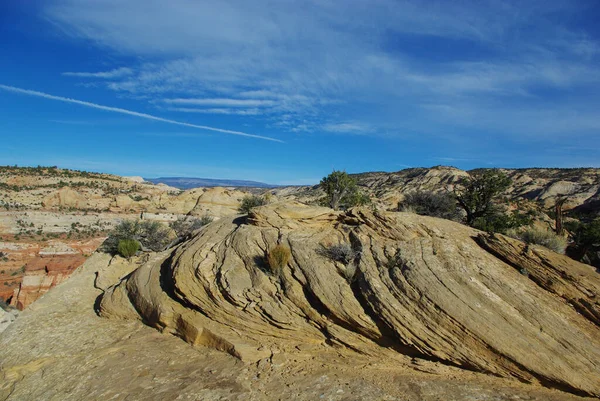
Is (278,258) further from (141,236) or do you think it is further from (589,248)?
(141,236)

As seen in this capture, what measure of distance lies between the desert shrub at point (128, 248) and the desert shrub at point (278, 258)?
10.1 m

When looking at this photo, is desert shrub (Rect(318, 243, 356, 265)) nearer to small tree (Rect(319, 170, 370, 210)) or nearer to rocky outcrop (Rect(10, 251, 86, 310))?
small tree (Rect(319, 170, 370, 210))

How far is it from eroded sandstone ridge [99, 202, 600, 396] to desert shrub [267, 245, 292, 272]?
8.6 inches

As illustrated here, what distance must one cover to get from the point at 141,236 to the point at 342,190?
43.8ft

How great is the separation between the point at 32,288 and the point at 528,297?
80.0 ft

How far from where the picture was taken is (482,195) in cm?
1795

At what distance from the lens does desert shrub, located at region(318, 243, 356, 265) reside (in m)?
10.4

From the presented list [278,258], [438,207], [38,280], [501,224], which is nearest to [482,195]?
[438,207]

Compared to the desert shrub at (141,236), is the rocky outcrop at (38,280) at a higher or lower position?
lower

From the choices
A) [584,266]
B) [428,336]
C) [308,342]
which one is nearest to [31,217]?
[308,342]

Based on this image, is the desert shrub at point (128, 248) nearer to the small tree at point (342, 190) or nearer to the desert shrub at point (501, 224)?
the small tree at point (342, 190)

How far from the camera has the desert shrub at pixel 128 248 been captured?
1703 centimetres

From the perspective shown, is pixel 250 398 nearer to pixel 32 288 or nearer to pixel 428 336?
pixel 428 336

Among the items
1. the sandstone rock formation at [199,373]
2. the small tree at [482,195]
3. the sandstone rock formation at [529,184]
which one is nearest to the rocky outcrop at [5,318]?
the sandstone rock formation at [199,373]
